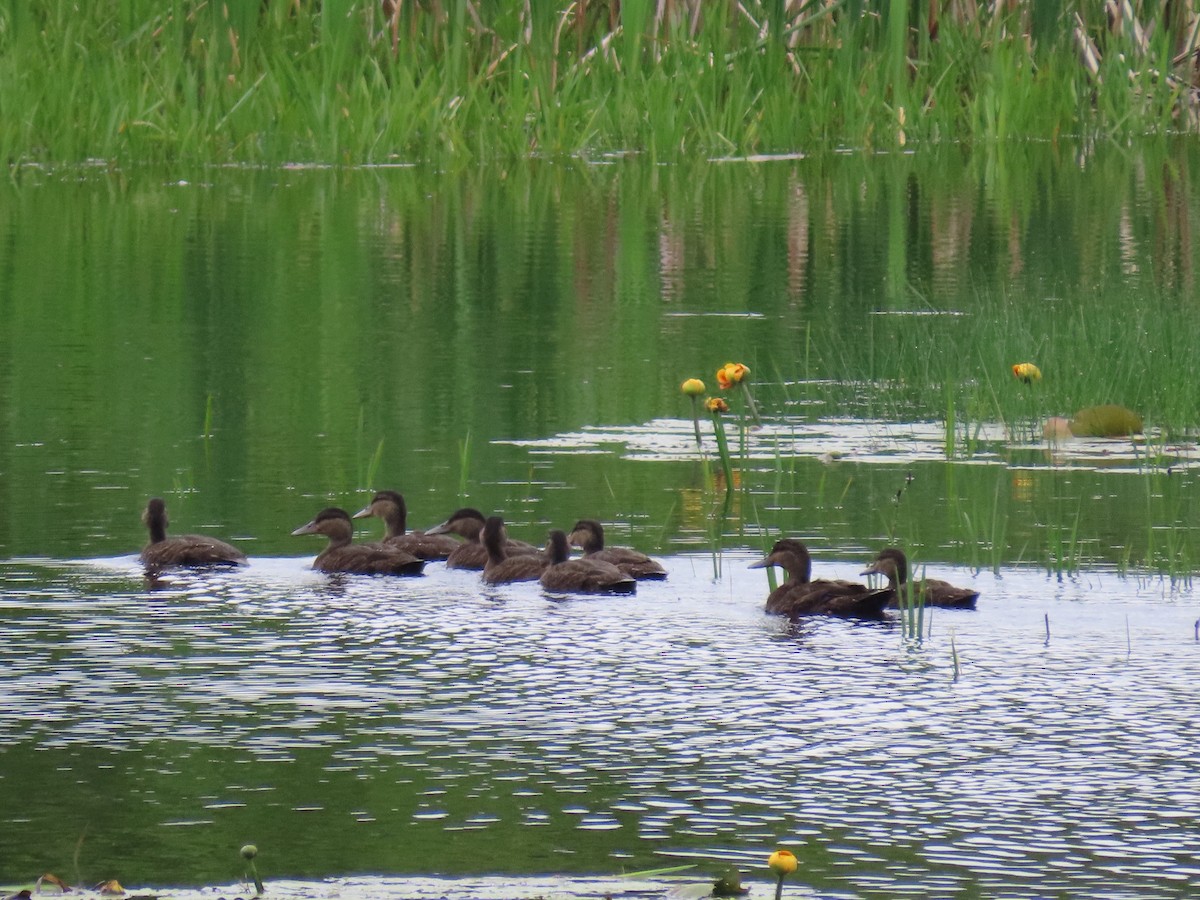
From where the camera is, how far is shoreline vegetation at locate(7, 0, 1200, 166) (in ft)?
84.6

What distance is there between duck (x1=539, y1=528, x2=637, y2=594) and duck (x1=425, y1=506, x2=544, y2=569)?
344 mm

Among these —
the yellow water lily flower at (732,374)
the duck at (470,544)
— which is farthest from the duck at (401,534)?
the yellow water lily flower at (732,374)

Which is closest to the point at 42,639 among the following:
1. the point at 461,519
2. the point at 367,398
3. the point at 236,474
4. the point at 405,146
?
the point at 461,519

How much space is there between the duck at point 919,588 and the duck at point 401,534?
166 cm

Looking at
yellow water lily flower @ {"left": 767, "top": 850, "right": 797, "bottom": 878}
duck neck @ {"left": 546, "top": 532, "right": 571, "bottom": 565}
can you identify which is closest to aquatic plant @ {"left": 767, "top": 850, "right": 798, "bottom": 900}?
yellow water lily flower @ {"left": 767, "top": 850, "right": 797, "bottom": 878}

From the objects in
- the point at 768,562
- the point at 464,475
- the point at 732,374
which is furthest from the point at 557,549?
the point at 732,374

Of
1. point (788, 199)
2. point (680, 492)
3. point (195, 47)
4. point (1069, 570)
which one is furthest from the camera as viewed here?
point (195, 47)

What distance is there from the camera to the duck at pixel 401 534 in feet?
29.6

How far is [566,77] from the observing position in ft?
88.6

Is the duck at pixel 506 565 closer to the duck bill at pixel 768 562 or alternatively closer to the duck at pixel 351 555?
the duck at pixel 351 555

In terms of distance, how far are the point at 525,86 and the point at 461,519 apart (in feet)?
61.1

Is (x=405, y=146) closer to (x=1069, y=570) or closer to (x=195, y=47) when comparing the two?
(x=195, y=47)

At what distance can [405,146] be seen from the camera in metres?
26.8

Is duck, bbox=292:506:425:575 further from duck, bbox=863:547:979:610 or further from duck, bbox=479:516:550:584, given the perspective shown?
duck, bbox=863:547:979:610
